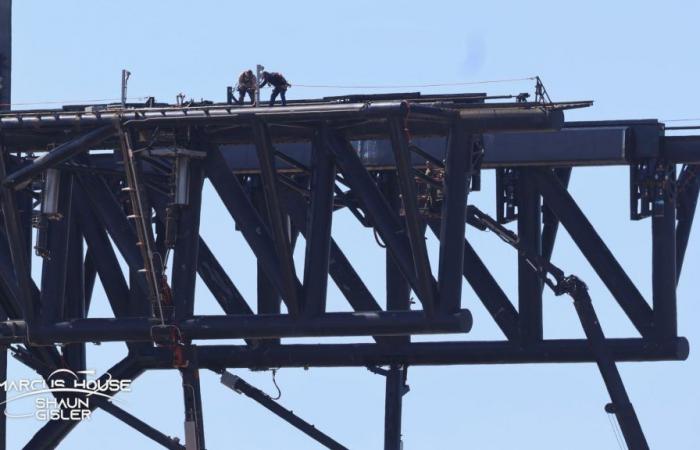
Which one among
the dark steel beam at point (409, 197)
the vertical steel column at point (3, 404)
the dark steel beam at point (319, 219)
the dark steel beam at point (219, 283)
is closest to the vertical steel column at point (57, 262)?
the dark steel beam at point (219, 283)

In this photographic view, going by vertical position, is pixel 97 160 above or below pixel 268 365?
above

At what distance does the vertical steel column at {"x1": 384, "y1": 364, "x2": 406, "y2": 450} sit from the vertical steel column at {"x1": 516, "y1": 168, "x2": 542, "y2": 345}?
2888 millimetres

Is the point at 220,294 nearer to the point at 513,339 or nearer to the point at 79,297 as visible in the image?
the point at 79,297

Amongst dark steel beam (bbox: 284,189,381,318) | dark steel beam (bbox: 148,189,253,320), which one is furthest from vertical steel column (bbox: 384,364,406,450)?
dark steel beam (bbox: 148,189,253,320)

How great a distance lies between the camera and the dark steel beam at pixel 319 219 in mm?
36031

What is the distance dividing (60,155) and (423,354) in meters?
8.91

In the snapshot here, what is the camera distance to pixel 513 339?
40.2 meters

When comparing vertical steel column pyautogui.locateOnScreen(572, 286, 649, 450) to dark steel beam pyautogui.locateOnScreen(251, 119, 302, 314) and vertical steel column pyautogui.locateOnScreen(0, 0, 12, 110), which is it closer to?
dark steel beam pyautogui.locateOnScreen(251, 119, 302, 314)

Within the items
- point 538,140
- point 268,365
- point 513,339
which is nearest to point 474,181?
point 538,140

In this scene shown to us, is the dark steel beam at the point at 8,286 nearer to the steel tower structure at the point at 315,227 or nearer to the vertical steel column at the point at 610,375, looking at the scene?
the steel tower structure at the point at 315,227

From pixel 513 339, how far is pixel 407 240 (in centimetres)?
532

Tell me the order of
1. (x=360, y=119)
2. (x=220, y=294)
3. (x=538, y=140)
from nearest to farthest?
(x=360, y=119), (x=538, y=140), (x=220, y=294)

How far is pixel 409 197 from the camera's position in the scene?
34750 mm

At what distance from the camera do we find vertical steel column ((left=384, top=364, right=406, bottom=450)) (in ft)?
134
